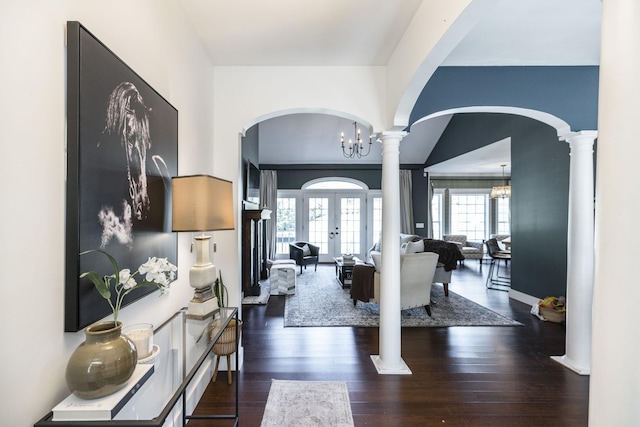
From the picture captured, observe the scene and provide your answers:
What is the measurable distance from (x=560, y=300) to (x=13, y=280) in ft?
17.2

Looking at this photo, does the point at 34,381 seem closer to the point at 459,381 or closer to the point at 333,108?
the point at 333,108

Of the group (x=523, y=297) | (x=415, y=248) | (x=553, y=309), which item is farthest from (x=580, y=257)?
(x=415, y=248)

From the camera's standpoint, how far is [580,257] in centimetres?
283

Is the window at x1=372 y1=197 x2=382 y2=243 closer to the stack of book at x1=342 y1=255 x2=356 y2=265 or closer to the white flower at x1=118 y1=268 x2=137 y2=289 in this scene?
the stack of book at x1=342 y1=255 x2=356 y2=265

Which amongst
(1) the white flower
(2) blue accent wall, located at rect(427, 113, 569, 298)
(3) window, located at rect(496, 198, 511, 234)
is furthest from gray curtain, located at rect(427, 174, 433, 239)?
(1) the white flower

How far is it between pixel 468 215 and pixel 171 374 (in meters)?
10.1

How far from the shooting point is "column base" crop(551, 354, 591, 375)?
8.95 feet

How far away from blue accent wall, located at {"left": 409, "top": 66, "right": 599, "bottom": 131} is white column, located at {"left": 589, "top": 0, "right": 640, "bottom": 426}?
87.3 inches

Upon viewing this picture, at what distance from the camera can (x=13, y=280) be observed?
0.85 meters

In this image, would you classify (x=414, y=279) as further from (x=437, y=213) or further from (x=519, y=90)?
(x=437, y=213)

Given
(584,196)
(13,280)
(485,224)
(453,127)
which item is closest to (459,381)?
(584,196)

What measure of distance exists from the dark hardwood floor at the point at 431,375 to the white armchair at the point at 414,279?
1.46 feet

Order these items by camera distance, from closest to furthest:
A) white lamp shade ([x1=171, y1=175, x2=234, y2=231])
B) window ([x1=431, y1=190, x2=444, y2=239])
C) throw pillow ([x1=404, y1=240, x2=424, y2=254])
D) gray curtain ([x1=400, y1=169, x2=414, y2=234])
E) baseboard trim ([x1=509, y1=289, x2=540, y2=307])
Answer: white lamp shade ([x1=171, y1=175, x2=234, y2=231])
baseboard trim ([x1=509, y1=289, x2=540, y2=307])
throw pillow ([x1=404, y1=240, x2=424, y2=254])
gray curtain ([x1=400, y1=169, x2=414, y2=234])
window ([x1=431, y1=190, x2=444, y2=239])

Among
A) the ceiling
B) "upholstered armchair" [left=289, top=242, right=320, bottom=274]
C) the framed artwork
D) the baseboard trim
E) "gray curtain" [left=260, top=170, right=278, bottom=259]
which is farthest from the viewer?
"gray curtain" [left=260, top=170, right=278, bottom=259]
